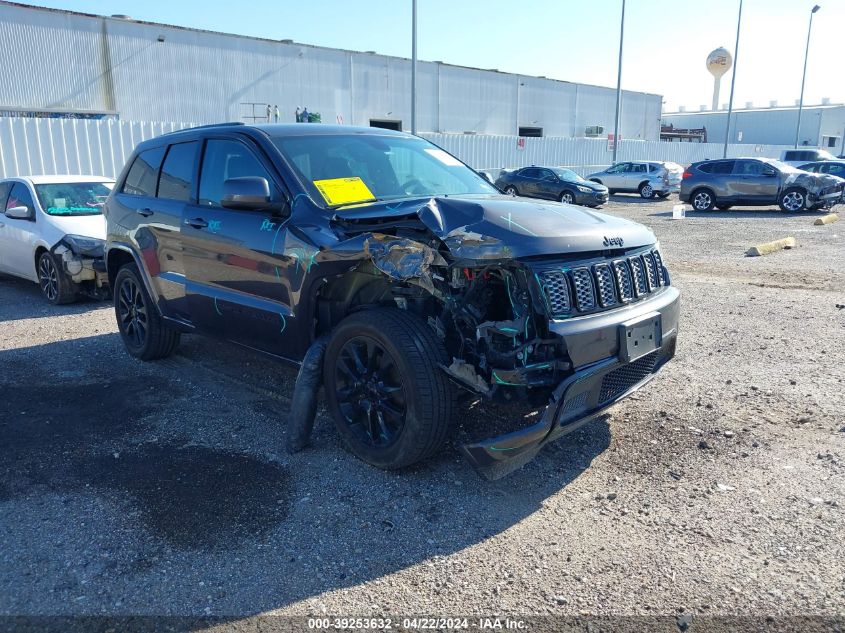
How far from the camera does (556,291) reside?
129 inches

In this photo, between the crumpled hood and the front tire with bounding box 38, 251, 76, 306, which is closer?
the crumpled hood

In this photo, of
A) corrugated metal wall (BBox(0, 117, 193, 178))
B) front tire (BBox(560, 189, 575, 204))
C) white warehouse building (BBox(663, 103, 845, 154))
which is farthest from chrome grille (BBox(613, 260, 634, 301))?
white warehouse building (BBox(663, 103, 845, 154))

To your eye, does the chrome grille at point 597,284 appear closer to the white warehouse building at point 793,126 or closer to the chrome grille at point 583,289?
the chrome grille at point 583,289

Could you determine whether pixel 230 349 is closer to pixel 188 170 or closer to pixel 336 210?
pixel 188 170

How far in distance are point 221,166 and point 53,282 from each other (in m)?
4.92

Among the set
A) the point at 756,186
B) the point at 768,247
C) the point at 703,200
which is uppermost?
the point at 756,186

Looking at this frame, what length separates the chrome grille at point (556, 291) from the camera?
3250 millimetres

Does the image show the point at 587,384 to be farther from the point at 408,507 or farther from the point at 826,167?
the point at 826,167

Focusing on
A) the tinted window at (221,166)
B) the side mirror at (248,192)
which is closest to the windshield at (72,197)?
the tinted window at (221,166)

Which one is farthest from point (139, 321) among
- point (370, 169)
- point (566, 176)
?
point (566, 176)

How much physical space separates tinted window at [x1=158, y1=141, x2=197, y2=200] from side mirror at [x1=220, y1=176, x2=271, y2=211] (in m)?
1.09

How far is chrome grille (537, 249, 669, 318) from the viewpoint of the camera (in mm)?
3273

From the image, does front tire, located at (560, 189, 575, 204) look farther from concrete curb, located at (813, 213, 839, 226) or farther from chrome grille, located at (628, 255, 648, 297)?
chrome grille, located at (628, 255, 648, 297)

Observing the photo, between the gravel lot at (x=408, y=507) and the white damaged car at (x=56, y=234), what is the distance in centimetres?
270
